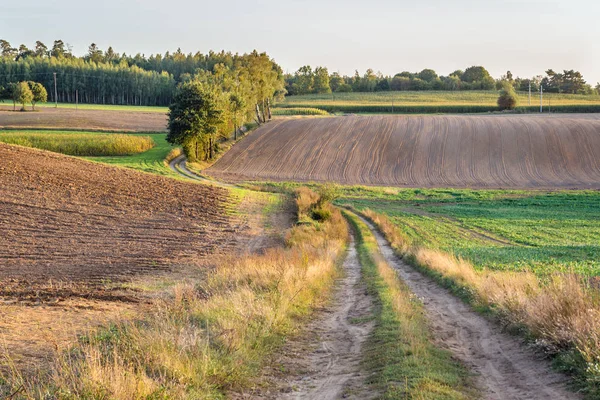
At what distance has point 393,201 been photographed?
192 feet

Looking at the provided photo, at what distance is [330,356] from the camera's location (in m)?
11.5

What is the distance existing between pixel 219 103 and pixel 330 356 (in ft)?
218

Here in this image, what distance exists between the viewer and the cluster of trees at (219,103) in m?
72.6

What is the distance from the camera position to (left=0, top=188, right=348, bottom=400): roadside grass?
765cm

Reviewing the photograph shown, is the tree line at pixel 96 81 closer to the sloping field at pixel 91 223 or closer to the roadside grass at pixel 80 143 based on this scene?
the roadside grass at pixel 80 143

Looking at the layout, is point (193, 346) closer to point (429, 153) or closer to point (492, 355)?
point (492, 355)

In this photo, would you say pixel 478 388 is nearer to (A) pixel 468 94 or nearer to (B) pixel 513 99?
(B) pixel 513 99

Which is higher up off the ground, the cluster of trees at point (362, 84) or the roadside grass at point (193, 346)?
the cluster of trees at point (362, 84)

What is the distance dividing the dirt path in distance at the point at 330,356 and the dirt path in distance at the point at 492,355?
1.66 meters

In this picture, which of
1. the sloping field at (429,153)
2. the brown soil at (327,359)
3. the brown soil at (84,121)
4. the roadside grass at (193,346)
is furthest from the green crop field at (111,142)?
the brown soil at (327,359)

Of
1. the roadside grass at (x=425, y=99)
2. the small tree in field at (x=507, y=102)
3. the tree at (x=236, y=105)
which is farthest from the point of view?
the roadside grass at (x=425, y=99)

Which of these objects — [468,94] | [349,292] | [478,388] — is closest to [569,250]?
[349,292]

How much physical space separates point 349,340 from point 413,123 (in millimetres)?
81615

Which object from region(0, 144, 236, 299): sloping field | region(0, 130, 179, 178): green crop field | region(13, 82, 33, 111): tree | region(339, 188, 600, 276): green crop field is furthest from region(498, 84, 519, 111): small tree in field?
region(0, 144, 236, 299): sloping field
